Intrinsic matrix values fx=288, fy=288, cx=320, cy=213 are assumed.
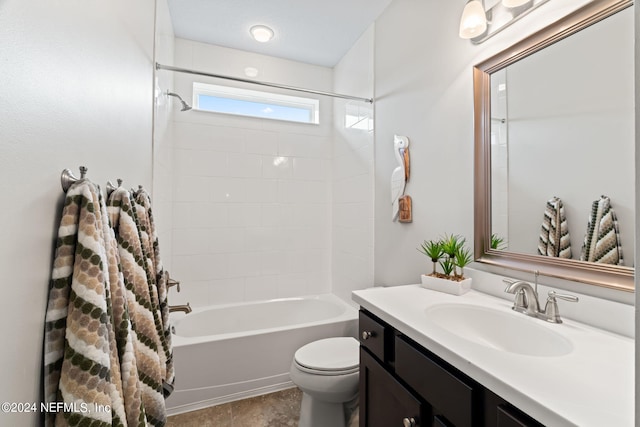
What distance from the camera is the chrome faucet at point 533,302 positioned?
0.95m

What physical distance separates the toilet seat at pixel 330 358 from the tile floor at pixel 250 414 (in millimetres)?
466

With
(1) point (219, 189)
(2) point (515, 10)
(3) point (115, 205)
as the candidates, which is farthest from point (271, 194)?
(2) point (515, 10)

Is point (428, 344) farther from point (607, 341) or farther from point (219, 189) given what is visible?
point (219, 189)

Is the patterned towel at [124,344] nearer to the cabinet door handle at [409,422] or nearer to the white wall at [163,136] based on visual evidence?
the cabinet door handle at [409,422]

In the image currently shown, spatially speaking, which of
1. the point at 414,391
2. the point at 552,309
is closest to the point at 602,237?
the point at 552,309

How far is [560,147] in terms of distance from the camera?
3.46ft

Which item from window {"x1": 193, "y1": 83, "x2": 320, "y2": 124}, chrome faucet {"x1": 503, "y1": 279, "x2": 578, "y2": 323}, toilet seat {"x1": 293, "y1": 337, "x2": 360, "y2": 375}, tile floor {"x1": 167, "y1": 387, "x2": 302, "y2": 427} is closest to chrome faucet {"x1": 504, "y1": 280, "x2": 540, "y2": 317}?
chrome faucet {"x1": 503, "y1": 279, "x2": 578, "y2": 323}

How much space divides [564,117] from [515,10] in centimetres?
51

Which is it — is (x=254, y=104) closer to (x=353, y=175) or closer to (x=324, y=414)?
(x=353, y=175)

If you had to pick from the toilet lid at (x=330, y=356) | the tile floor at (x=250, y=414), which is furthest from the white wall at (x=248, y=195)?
the toilet lid at (x=330, y=356)

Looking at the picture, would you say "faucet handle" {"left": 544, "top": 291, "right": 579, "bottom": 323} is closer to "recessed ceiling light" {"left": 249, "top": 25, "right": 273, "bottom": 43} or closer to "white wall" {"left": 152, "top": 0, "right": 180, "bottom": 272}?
"white wall" {"left": 152, "top": 0, "right": 180, "bottom": 272}

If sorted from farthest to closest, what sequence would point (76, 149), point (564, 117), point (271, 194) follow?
point (271, 194), point (564, 117), point (76, 149)

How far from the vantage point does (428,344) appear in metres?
0.83

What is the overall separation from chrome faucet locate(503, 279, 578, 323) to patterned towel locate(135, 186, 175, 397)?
4.02ft
